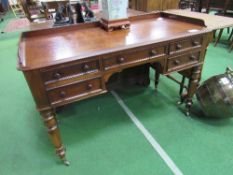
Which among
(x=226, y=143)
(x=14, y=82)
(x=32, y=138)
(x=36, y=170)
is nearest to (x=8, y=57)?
(x=14, y=82)

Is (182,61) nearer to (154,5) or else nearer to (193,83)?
(193,83)

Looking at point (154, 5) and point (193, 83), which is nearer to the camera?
point (193, 83)

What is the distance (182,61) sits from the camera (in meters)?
1.51

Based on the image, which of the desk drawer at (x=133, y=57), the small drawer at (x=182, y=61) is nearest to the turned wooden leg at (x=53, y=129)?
the desk drawer at (x=133, y=57)

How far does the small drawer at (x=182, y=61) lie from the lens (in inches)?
57.4

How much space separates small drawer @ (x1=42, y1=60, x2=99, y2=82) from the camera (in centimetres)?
105

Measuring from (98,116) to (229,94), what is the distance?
1263 millimetres

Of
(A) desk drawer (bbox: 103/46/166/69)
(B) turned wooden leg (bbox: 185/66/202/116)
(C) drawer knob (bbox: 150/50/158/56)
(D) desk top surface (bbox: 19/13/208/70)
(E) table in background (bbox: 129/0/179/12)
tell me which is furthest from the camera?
(E) table in background (bbox: 129/0/179/12)

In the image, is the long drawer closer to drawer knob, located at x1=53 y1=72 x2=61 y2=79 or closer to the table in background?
drawer knob, located at x1=53 y1=72 x2=61 y2=79

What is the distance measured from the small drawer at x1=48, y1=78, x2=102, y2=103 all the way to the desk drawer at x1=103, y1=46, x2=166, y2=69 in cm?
14

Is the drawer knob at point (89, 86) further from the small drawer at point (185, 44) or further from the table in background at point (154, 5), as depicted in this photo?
the table in background at point (154, 5)

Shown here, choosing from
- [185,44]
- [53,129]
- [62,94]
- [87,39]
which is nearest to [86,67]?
[62,94]

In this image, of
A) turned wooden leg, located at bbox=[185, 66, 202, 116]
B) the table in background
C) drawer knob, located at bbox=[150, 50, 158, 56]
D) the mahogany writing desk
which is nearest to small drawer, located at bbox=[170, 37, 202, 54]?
the mahogany writing desk

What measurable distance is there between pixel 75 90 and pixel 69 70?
15cm
